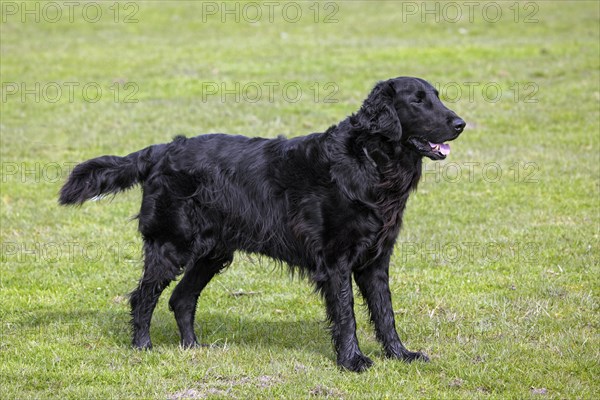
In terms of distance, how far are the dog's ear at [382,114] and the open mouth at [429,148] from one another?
12 cm

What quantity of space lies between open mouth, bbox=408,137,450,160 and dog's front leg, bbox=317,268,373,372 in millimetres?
964

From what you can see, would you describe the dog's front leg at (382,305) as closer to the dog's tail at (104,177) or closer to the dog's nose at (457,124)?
the dog's nose at (457,124)

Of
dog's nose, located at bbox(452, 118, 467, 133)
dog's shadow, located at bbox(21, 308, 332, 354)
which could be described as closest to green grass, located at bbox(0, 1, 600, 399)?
dog's shadow, located at bbox(21, 308, 332, 354)

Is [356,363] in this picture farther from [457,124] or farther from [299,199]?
[457,124]

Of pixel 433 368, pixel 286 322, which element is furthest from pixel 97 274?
pixel 433 368

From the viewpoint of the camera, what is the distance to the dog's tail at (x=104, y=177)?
6.39 m

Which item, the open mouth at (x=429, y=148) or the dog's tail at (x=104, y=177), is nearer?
the open mouth at (x=429, y=148)

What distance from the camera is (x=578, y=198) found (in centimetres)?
1065

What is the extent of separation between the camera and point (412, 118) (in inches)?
224

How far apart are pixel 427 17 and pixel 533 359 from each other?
21.2 m

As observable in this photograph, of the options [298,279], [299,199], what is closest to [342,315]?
[299,199]

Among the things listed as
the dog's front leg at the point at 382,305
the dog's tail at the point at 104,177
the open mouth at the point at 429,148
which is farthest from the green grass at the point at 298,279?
the open mouth at the point at 429,148

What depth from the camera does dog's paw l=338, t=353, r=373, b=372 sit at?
18.6 ft

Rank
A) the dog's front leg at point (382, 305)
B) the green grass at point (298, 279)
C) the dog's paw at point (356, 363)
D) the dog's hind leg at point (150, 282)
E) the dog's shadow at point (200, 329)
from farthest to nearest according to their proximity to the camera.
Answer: the dog's shadow at point (200, 329) → the dog's hind leg at point (150, 282) → the dog's front leg at point (382, 305) → the dog's paw at point (356, 363) → the green grass at point (298, 279)
